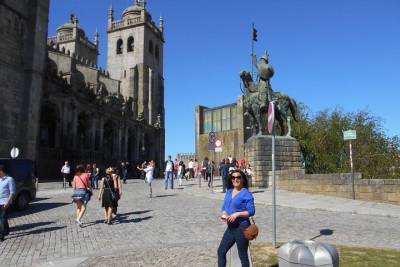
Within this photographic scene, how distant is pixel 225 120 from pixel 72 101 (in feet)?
58.4

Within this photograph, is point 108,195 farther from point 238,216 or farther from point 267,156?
point 267,156

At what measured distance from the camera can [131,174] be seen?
53125 mm

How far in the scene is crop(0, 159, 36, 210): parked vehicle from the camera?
46.8 feet

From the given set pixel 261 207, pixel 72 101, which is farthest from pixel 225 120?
pixel 261 207

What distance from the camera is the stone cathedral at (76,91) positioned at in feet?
99.5

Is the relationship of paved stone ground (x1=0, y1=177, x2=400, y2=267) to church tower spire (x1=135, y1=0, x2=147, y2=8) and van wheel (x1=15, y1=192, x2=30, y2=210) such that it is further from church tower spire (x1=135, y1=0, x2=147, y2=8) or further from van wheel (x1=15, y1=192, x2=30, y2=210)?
church tower spire (x1=135, y1=0, x2=147, y2=8)

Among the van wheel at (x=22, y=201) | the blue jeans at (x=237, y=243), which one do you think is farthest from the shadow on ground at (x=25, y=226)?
the blue jeans at (x=237, y=243)

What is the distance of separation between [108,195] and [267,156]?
11.5 meters

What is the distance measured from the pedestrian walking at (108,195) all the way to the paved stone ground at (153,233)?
1.12 ft

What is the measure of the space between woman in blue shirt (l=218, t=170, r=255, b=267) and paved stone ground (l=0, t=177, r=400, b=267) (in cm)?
140

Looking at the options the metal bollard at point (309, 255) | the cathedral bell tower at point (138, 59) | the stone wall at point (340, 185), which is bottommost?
the metal bollard at point (309, 255)

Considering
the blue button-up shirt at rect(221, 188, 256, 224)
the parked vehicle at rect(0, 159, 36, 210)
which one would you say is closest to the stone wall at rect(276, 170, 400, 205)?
the parked vehicle at rect(0, 159, 36, 210)

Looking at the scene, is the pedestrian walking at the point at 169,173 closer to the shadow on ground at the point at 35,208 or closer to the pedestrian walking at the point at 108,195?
the shadow on ground at the point at 35,208

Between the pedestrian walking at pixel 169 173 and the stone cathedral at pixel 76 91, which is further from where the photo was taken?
the stone cathedral at pixel 76 91
